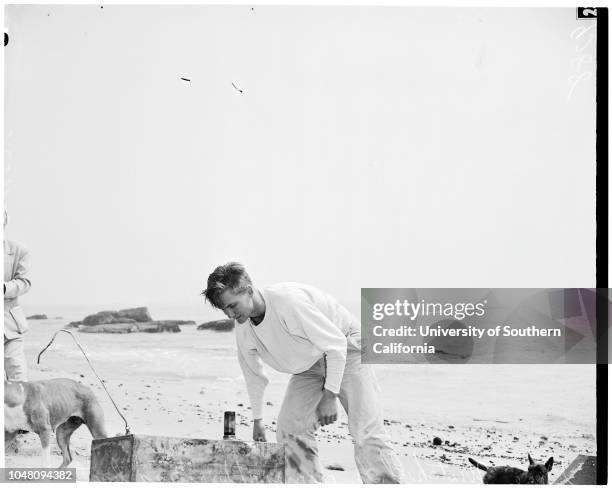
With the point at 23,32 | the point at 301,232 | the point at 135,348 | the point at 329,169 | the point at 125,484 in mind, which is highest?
the point at 23,32

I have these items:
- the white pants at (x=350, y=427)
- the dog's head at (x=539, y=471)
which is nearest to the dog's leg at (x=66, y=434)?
the white pants at (x=350, y=427)

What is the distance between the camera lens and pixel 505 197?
15.4 ft

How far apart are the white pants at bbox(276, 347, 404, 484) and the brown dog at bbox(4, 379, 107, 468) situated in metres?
0.93

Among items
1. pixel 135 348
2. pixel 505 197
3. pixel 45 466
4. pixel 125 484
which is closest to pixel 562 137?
pixel 505 197

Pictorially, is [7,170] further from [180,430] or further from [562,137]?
[562,137]

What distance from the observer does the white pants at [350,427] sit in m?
4.58

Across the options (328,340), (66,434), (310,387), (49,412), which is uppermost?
(328,340)

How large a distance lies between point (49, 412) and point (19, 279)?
0.67 m

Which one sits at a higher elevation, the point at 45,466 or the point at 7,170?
the point at 7,170

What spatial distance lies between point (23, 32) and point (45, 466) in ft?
6.99

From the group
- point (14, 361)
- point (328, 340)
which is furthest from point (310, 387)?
point (14, 361)

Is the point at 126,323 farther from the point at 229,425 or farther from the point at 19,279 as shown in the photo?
the point at 229,425

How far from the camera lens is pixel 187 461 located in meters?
4.51

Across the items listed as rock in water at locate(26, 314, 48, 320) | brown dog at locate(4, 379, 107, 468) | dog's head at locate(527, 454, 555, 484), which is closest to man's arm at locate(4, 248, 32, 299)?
rock in water at locate(26, 314, 48, 320)
